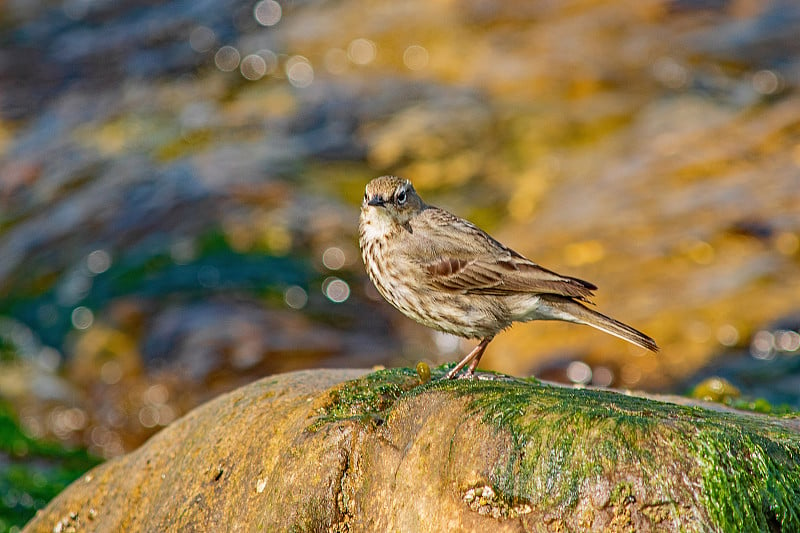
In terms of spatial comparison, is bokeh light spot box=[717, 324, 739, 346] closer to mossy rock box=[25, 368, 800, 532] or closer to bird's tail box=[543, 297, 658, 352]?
bird's tail box=[543, 297, 658, 352]

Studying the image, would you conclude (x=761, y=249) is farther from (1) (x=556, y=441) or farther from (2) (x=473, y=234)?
(1) (x=556, y=441)

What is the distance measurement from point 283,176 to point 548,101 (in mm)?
4856

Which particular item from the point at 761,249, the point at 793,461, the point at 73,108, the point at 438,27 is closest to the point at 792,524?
the point at 793,461

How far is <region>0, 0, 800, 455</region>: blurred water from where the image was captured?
11.3 meters

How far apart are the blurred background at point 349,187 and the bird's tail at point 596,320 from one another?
61.9 inches

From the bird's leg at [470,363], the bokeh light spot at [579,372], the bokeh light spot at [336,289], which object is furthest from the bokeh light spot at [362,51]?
the bird's leg at [470,363]

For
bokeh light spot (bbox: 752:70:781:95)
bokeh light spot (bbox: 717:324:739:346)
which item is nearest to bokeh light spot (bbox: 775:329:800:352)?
bokeh light spot (bbox: 717:324:739:346)

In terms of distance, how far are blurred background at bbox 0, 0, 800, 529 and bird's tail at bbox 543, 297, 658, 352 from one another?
157cm

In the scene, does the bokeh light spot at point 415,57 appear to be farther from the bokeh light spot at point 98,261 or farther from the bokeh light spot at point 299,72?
the bokeh light spot at point 98,261

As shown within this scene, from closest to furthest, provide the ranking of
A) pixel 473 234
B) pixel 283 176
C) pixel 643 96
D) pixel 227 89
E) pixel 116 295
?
1. pixel 473 234
2. pixel 116 295
3. pixel 283 176
4. pixel 643 96
5. pixel 227 89

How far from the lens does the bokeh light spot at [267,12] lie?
65.8ft

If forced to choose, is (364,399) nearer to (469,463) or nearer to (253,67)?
(469,463)

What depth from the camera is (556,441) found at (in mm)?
4629

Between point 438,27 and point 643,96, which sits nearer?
point 643,96
